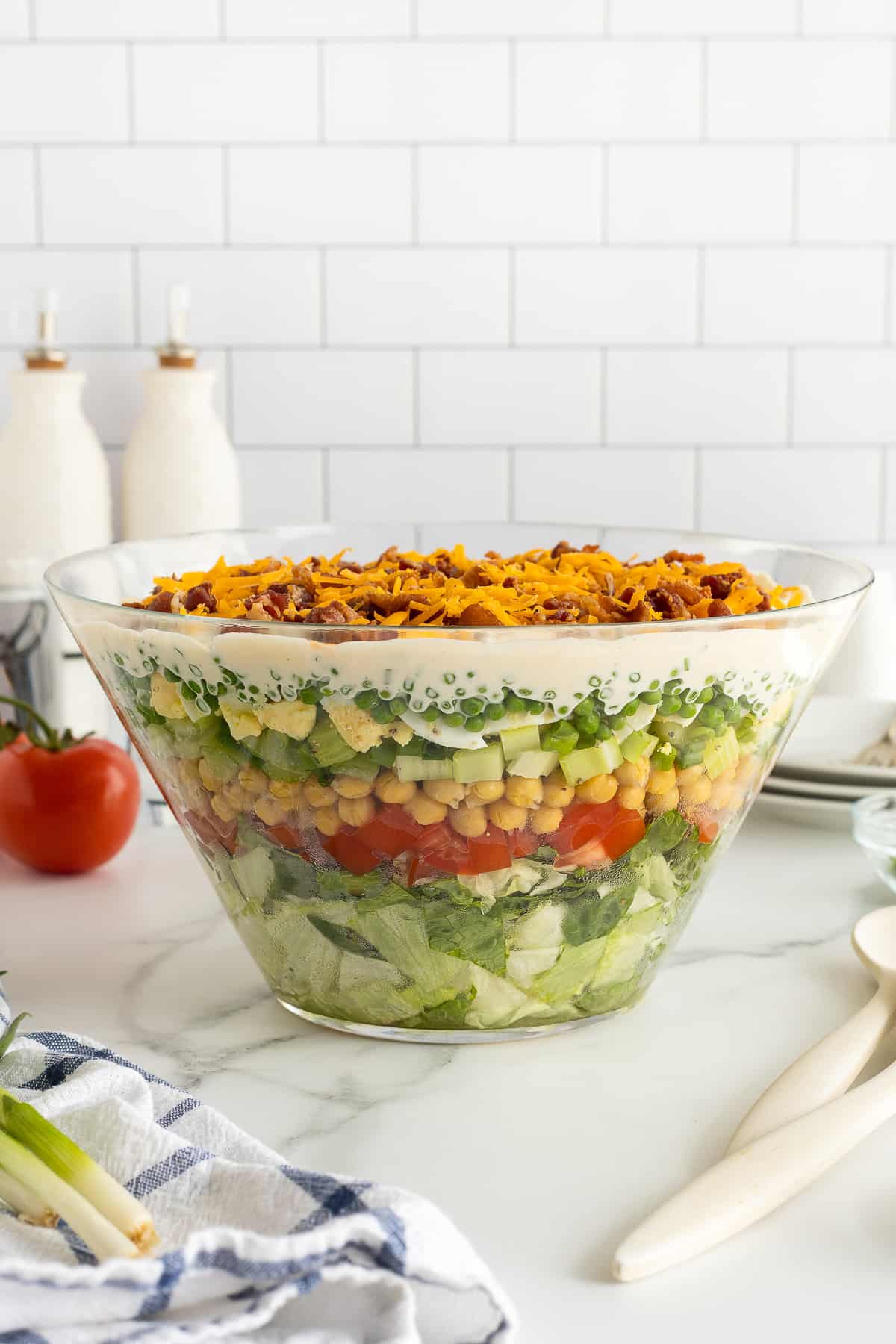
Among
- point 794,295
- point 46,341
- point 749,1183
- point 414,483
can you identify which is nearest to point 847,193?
point 794,295

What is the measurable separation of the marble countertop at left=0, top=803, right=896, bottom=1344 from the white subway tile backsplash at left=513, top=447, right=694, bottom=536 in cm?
104

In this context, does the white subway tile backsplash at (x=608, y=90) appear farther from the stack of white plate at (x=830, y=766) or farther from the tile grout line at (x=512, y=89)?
the stack of white plate at (x=830, y=766)

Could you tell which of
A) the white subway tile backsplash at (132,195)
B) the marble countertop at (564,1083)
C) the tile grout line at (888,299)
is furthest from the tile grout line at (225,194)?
the marble countertop at (564,1083)

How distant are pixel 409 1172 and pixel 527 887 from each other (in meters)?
0.15

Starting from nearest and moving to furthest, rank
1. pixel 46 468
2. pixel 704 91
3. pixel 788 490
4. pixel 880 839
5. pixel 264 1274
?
pixel 264 1274 → pixel 880 839 → pixel 46 468 → pixel 704 91 → pixel 788 490

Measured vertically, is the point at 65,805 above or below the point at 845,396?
below

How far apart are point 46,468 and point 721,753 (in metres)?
1.22

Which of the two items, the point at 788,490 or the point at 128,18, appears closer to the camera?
the point at 128,18

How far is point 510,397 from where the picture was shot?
2.04m

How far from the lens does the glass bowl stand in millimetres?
670

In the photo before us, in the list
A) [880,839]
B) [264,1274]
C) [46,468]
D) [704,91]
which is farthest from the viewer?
[704,91]

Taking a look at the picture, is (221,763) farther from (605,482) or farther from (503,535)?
(605,482)

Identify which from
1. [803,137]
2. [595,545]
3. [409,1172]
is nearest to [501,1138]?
[409,1172]

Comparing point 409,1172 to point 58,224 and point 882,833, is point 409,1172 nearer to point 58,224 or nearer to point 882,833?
point 882,833
